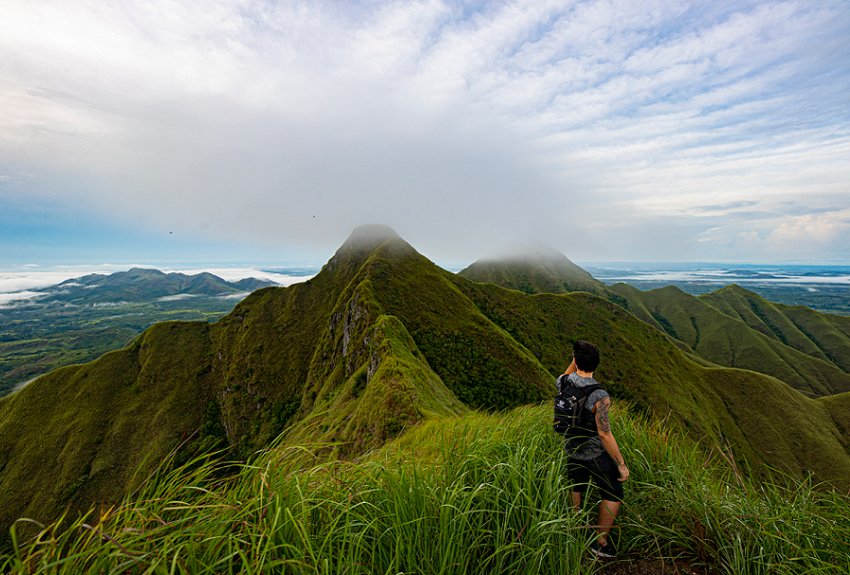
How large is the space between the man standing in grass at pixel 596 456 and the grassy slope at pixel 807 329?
22442 centimetres

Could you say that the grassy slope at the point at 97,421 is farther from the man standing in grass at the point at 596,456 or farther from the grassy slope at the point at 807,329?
the grassy slope at the point at 807,329

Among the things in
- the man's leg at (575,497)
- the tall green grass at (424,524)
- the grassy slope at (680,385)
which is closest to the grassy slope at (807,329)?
the grassy slope at (680,385)

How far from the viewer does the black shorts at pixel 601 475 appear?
3955 mm

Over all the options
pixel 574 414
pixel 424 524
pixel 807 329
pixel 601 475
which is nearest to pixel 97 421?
pixel 424 524

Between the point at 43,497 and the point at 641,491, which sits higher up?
the point at 641,491

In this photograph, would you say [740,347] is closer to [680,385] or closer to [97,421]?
[680,385]

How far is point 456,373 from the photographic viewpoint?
165 feet

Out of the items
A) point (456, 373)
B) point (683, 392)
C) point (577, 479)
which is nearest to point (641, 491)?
point (577, 479)

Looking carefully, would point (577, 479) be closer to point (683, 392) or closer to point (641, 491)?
point (641, 491)

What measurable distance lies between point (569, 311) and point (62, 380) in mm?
118415

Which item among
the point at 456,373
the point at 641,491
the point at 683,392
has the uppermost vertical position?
the point at 641,491

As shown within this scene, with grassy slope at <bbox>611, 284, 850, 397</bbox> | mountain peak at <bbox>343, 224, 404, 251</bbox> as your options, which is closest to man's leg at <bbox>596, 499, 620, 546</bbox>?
mountain peak at <bbox>343, 224, 404, 251</bbox>

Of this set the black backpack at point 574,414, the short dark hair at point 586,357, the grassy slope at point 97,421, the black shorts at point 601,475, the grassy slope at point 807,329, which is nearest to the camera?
the black shorts at point 601,475

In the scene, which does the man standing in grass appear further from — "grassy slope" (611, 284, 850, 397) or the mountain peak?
"grassy slope" (611, 284, 850, 397)
